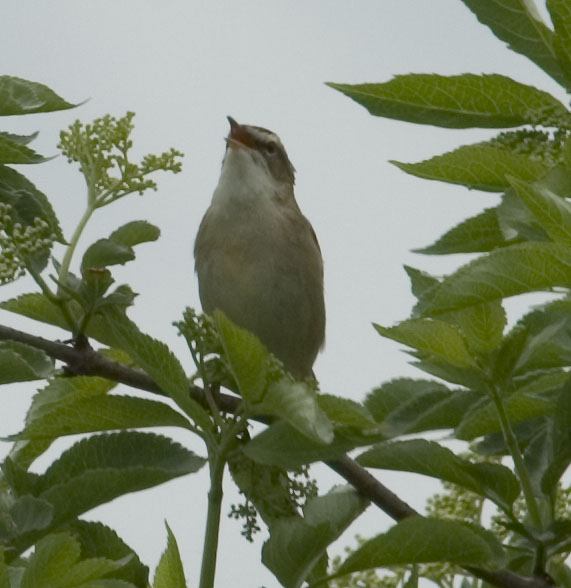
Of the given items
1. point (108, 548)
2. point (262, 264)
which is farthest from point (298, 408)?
point (262, 264)

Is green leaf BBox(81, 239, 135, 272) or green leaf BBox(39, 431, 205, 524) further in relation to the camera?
green leaf BBox(81, 239, 135, 272)

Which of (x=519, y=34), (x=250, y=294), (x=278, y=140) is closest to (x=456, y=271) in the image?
(x=519, y=34)

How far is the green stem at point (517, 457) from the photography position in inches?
77.8

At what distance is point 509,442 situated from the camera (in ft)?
6.55

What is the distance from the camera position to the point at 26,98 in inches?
92.7

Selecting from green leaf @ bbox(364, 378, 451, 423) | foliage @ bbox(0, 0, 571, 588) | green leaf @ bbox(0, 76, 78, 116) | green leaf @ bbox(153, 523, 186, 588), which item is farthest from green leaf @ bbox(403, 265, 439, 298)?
green leaf @ bbox(0, 76, 78, 116)

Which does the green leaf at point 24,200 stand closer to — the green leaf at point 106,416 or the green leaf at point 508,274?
the green leaf at point 106,416

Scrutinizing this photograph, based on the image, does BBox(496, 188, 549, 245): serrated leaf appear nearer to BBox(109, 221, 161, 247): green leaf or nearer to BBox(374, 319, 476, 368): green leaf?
BBox(374, 319, 476, 368): green leaf

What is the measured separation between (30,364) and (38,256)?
28cm

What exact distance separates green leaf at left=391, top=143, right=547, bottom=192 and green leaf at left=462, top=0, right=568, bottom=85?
0.66 ft

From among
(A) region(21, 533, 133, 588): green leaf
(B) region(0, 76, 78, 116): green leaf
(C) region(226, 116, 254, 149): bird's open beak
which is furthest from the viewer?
(C) region(226, 116, 254, 149): bird's open beak

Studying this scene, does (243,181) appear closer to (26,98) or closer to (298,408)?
(26,98)

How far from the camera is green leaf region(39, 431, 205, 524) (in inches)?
79.2

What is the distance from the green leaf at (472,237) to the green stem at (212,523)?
0.62m
